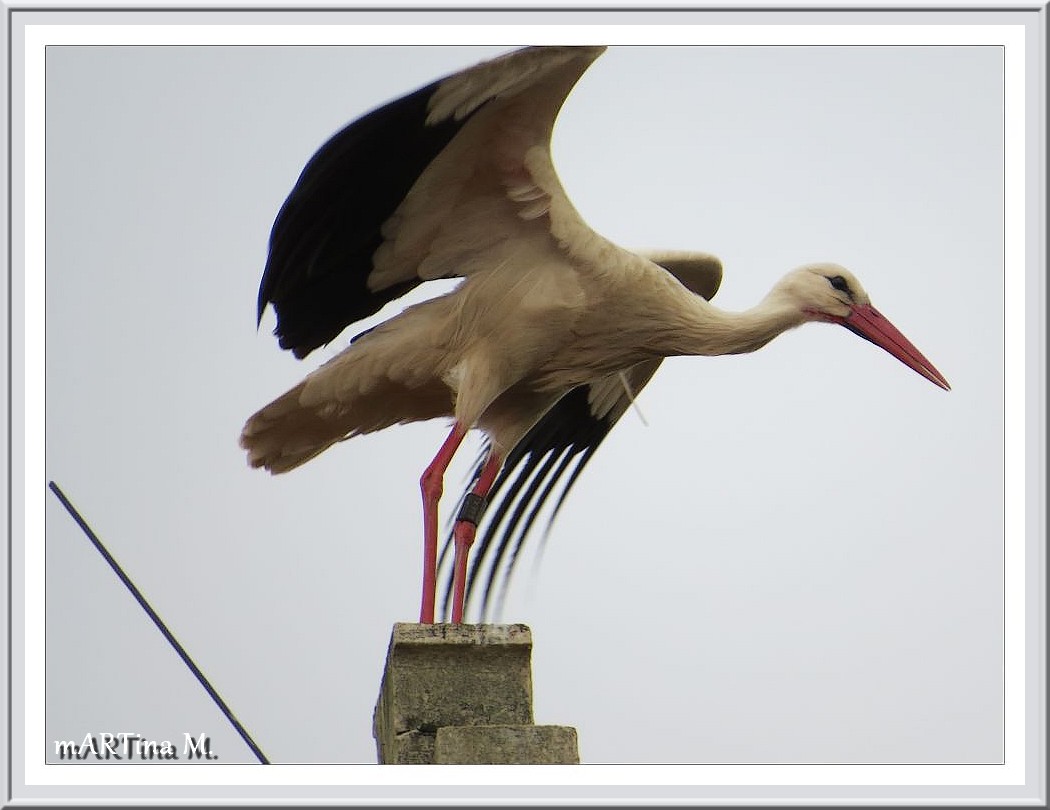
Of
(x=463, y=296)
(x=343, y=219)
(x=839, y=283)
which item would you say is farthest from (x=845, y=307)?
(x=343, y=219)

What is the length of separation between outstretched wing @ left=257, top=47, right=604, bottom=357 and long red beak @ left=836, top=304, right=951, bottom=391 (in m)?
1.76

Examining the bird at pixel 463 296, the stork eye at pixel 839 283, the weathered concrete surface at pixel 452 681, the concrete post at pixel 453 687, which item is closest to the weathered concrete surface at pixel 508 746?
the concrete post at pixel 453 687

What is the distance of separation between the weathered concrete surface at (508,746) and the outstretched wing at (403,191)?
8.23 ft

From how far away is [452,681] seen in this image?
6.98 meters

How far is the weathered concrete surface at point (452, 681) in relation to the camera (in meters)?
6.91

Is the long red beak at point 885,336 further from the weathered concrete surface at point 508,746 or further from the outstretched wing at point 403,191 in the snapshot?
the weathered concrete surface at point 508,746

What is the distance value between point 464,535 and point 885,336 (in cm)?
223

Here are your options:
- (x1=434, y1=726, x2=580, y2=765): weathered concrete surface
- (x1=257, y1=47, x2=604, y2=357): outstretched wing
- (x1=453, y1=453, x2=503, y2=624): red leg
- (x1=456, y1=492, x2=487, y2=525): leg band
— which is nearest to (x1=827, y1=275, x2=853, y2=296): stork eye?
(x1=257, y1=47, x2=604, y2=357): outstretched wing

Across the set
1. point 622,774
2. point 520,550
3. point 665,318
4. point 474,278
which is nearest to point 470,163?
point 474,278

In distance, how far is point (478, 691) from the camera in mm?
6961

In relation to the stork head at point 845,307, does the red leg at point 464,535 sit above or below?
below

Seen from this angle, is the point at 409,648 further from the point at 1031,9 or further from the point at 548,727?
the point at 1031,9

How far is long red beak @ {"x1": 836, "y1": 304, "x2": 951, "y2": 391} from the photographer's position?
923 centimetres

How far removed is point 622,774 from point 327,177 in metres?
3.05
